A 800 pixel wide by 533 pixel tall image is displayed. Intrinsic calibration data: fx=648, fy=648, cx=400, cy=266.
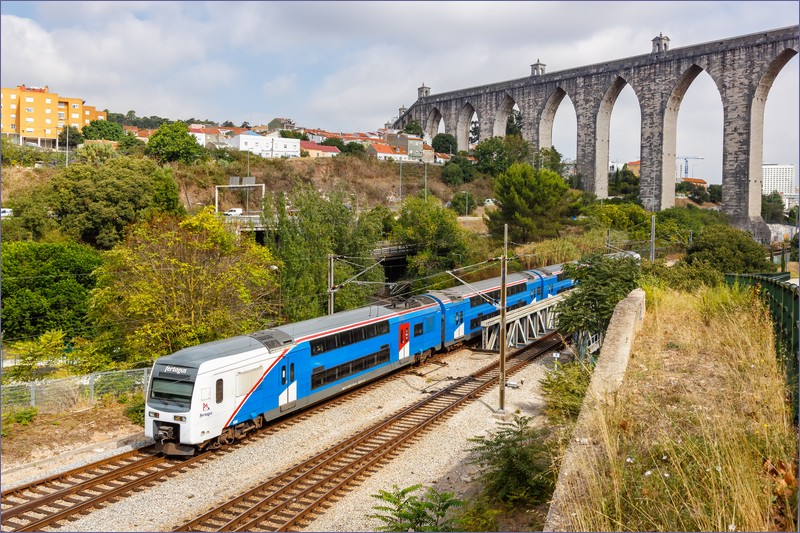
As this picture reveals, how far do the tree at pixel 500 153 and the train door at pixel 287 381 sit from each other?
63.8 m

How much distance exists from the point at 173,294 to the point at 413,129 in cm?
8117

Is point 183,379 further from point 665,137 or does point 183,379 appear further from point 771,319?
point 665,137

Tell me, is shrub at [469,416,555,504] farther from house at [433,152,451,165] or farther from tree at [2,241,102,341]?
house at [433,152,451,165]

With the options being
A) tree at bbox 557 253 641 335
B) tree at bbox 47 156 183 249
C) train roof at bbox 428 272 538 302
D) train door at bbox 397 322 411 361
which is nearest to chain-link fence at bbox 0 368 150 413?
train door at bbox 397 322 411 361

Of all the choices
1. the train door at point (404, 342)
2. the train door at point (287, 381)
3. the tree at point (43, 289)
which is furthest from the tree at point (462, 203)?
the train door at point (287, 381)

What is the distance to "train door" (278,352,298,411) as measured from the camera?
14789 millimetres

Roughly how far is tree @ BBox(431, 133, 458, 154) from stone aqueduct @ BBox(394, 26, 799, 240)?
12.7 metres

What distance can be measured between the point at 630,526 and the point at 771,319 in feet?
24.6

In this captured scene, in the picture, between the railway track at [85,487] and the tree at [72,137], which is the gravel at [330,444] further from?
the tree at [72,137]

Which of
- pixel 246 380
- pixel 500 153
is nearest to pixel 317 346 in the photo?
pixel 246 380

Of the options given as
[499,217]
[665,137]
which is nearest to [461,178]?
[665,137]

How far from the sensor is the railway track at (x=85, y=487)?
32.6ft

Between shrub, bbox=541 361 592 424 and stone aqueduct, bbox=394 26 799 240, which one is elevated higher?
stone aqueduct, bbox=394 26 799 240

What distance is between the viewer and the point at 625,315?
12086mm
